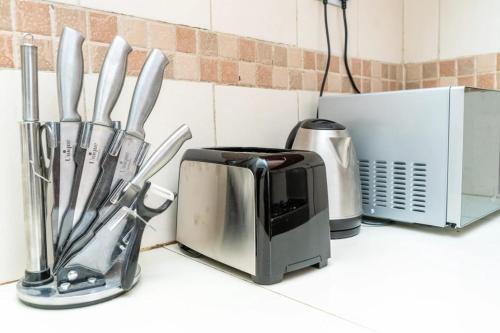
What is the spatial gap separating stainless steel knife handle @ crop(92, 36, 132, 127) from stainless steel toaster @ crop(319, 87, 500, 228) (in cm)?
55

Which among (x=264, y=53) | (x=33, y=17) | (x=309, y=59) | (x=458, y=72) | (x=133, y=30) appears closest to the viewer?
(x=33, y=17)

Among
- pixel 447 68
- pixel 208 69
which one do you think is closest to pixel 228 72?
pixel 208 69

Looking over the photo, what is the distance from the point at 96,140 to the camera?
1.87 ft

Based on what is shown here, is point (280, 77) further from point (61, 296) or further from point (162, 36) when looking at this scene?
point (61, 296)

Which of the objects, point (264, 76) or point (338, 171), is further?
point (264, 76)

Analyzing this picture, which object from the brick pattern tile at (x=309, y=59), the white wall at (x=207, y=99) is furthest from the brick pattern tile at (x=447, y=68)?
the brick pattern tile at (x=309, y=59)

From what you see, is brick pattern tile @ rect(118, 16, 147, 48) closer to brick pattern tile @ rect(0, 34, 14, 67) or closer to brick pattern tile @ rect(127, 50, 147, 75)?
brick pattern tile @ rect(127, 50, 147, 75)

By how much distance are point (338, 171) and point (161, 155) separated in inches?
15.5

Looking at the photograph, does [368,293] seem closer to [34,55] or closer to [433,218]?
[433,218]

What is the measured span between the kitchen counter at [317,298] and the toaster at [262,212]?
31 mm

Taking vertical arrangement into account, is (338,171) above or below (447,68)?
below

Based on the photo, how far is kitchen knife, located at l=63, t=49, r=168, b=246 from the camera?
577 mm

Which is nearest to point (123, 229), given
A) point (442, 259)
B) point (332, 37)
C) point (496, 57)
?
point (442, 259)

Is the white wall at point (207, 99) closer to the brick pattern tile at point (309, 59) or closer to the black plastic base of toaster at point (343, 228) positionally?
the brick pattern tile at point (309, 59)
